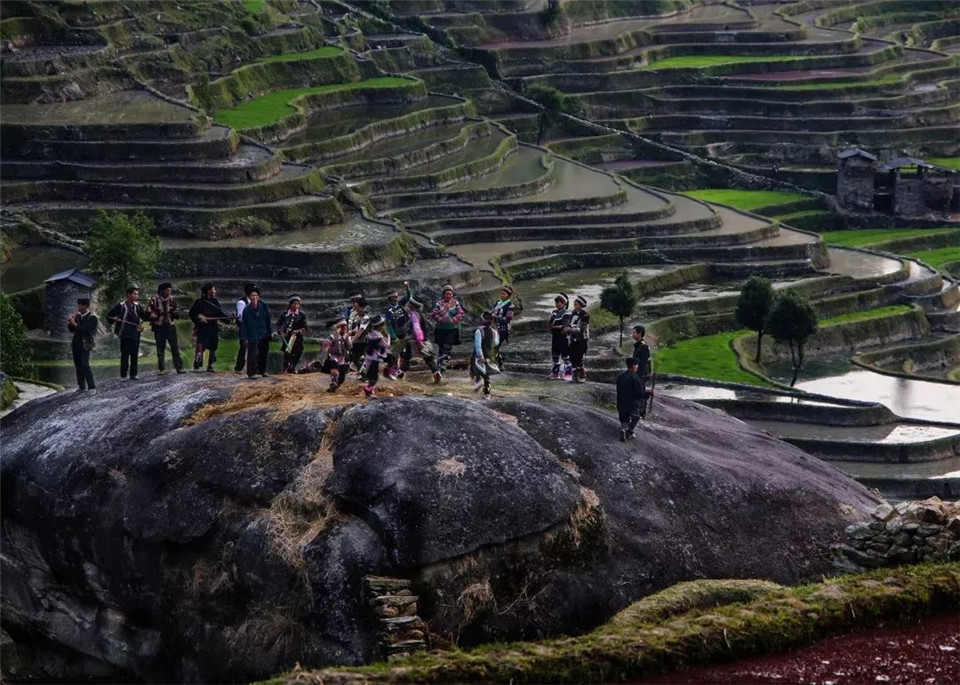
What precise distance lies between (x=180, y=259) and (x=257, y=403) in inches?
1144

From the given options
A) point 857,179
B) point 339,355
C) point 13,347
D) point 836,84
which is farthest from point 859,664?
point 836,84

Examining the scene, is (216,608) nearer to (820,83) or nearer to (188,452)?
(188,452)

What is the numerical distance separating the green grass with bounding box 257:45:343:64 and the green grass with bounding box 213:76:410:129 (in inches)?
61.0

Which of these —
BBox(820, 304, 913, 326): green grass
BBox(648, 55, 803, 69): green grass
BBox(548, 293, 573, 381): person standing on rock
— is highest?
BBox(548, 293, 573, 381): person standing on rock

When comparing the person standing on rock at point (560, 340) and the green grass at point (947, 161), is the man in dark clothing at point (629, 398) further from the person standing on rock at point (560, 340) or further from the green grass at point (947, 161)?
the green grass at point (947, 161)

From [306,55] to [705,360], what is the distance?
33342 mm

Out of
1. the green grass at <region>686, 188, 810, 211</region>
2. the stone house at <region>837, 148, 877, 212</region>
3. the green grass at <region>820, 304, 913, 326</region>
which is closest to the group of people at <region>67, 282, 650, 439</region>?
the green grass at <region>820, 304, 913, 326</region>

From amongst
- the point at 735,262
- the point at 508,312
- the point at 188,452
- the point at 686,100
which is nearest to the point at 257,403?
the point at 188,452

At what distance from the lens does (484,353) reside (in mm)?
30531

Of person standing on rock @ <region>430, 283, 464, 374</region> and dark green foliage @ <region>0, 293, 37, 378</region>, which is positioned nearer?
person standing on rock @ <region>430, 283, 464, 374</region>

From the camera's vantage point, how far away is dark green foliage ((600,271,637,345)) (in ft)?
183

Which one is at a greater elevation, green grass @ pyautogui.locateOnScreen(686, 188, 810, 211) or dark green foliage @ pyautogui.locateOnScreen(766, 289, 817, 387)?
dark green foliage @ pyautogui.locateOnScreen(766, 289, 817, 387)

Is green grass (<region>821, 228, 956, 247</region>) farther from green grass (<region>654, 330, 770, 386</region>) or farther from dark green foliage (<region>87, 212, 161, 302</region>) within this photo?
dark green foliage (<region>87, 212, 161, 302</region>)

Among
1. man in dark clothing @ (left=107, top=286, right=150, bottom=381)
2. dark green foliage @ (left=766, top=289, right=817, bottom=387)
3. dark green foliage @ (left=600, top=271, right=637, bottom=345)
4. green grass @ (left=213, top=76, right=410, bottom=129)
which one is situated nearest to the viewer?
man in dark clothing @ (left=107, top=286, right=150, bottom=381)
